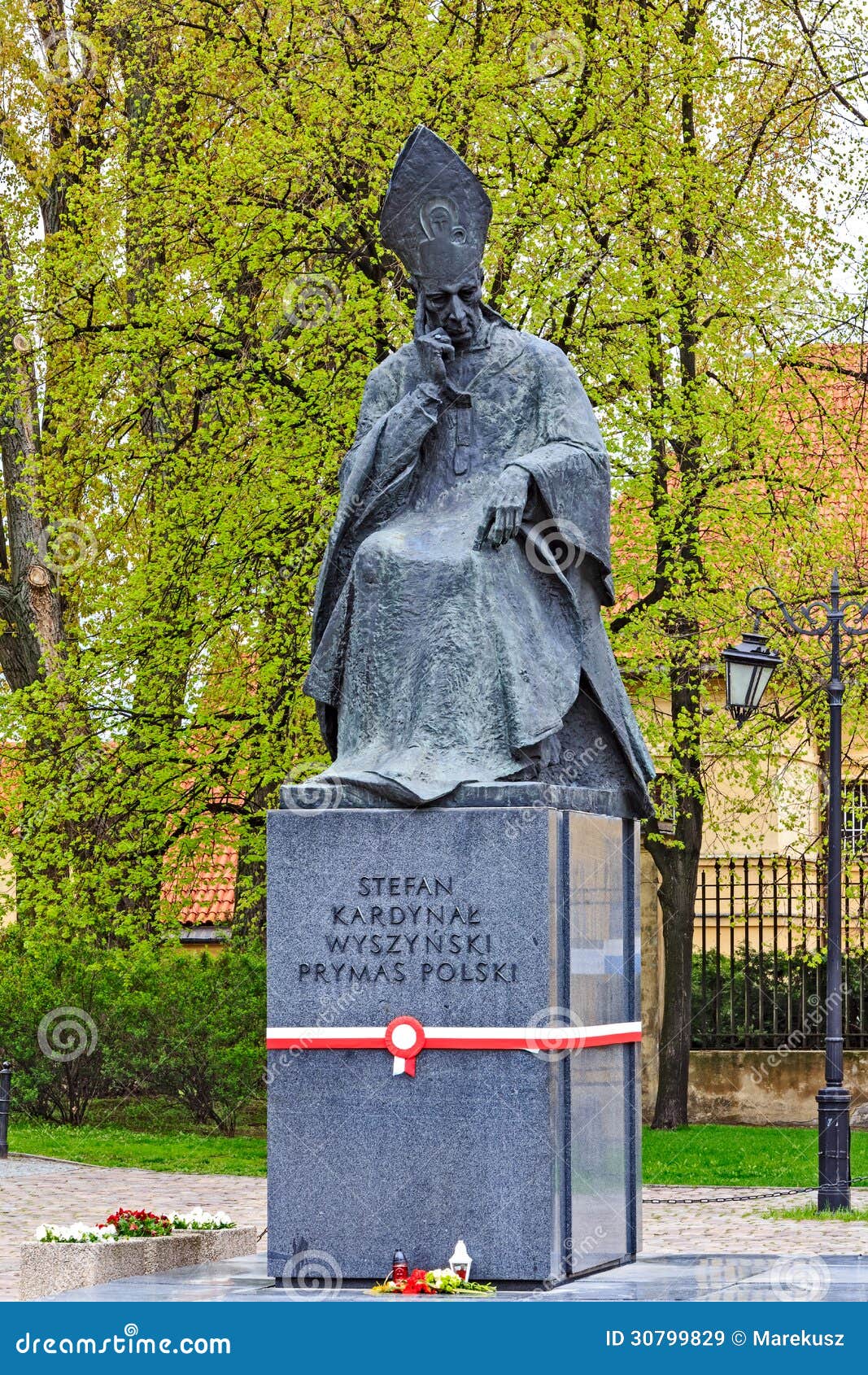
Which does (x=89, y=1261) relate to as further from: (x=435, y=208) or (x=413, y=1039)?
(x=435, y=208)

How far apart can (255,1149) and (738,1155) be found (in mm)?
4159

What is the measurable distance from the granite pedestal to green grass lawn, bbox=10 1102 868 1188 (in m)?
9.89

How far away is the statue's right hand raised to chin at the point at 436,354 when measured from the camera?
8.39 m

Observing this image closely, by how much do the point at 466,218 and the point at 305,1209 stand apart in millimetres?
3746

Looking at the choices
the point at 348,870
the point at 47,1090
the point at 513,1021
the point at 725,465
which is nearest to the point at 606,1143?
the point at 513,1021

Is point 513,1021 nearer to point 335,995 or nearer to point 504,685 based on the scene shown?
point 335,995

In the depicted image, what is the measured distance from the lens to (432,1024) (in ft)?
24.4
